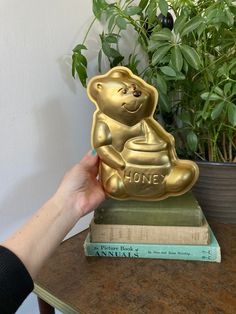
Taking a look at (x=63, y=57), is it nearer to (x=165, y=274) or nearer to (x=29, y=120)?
(x=29, y=120)

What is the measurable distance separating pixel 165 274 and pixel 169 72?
0.46 metres

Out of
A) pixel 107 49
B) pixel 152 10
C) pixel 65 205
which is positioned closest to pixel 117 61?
pixel 107 49

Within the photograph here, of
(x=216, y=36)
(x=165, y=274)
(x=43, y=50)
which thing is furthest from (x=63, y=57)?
(x=165, y=274)

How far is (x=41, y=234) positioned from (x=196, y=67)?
491 mm

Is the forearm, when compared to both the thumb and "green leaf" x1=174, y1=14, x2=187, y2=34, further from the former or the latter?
"green leaf" x1=174, y1=14, x2=187, y2=34

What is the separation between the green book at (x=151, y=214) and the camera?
27.8 inches

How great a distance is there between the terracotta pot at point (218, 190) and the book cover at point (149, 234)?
0.17 meters

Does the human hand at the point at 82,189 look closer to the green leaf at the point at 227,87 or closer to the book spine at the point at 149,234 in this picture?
the book spine at the point at 149,234

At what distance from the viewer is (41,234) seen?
24.8 inches

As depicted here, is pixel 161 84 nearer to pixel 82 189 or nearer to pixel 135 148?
pixel 135 148

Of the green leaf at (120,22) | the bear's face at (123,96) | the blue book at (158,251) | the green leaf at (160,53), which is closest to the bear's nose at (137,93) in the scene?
the bear's face at (123,96)

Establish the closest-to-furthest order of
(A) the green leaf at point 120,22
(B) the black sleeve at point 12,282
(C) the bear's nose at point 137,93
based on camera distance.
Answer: (B) the black sleeve at point 12,282 → (C) the bear's nose at point 137,93 → (A) the green leaf at point 120,22

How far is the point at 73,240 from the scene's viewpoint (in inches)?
32.0

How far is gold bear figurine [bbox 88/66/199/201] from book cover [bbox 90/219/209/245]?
0.07 metres
